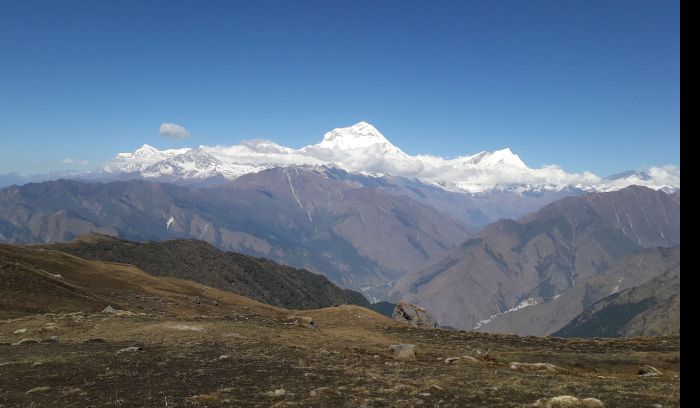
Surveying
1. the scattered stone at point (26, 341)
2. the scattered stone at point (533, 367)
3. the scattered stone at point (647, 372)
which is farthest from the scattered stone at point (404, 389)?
the scattered stone at point (26, 341)

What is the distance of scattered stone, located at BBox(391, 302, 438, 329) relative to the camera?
8606 centimetres

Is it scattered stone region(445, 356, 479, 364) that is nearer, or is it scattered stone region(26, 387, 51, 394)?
scattered stone region(26, 387, 51, 394)

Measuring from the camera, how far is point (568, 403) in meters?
19.5

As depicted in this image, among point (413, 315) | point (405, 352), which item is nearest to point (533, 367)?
point (405, 352)

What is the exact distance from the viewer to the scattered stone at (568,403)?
19422mm

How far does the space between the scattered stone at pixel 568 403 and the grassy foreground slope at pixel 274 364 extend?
69 centimetres

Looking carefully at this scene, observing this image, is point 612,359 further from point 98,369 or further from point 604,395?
point 98,369

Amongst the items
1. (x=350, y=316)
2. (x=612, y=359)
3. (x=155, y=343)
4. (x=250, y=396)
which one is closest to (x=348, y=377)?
(x=250, y=396)

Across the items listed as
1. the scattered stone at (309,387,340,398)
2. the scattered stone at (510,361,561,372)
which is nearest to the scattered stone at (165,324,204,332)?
the scattered stone at (309,387,340,398)

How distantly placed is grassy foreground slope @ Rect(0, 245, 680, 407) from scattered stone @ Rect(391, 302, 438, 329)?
29.9 meters

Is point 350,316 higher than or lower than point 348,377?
lower

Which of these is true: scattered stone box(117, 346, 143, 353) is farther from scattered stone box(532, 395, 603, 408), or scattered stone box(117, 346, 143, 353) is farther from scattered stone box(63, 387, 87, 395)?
scattered stone box(532, 395, 603, 408)
